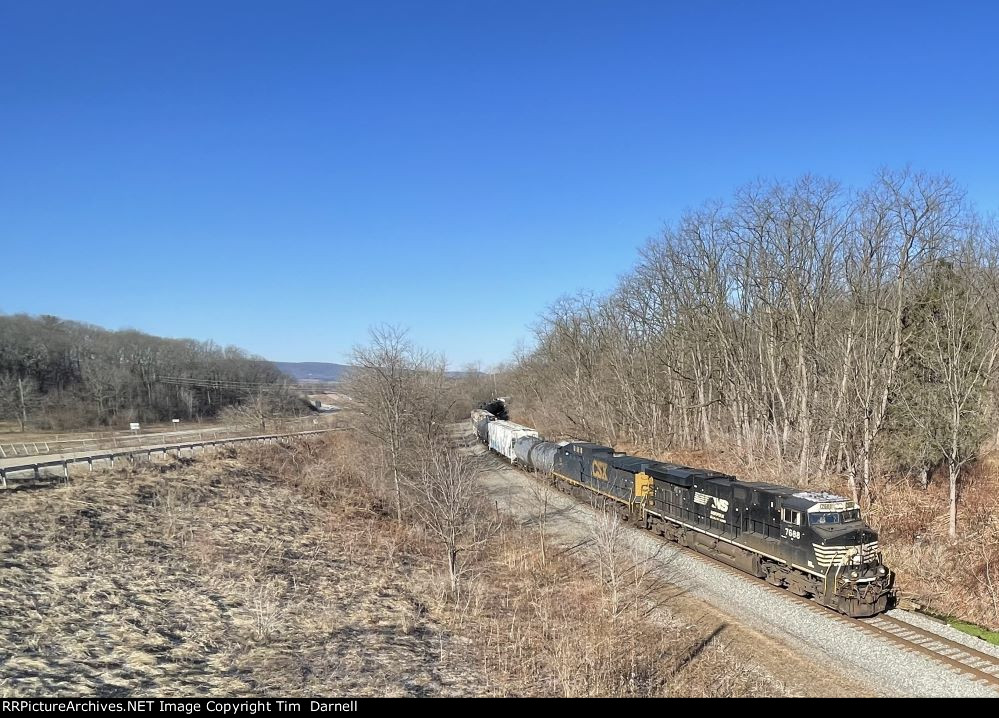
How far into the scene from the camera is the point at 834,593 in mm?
15617

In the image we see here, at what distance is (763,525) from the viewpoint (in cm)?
1814

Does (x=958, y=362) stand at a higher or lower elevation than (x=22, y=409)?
higher

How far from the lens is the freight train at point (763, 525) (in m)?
15.6

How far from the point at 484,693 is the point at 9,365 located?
71.5m

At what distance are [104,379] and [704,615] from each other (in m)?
71.7

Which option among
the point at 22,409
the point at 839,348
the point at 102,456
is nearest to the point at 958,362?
the point at 839,348

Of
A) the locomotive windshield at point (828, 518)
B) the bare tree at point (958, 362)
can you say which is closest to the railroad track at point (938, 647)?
the locomotive windshield at point (828, 518)

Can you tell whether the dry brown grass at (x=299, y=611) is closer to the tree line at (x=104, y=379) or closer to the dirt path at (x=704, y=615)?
the dirt path at (x=704, y=615)

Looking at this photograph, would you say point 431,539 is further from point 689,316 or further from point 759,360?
point 689,316

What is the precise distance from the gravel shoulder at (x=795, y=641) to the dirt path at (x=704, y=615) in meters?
0.02

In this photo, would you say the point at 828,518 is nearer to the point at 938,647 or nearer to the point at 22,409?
the point at 938,647

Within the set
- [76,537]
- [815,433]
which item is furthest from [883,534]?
[76,537]

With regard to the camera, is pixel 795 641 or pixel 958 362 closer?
pixel 795 641

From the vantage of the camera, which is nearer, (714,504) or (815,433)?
(714,504)
